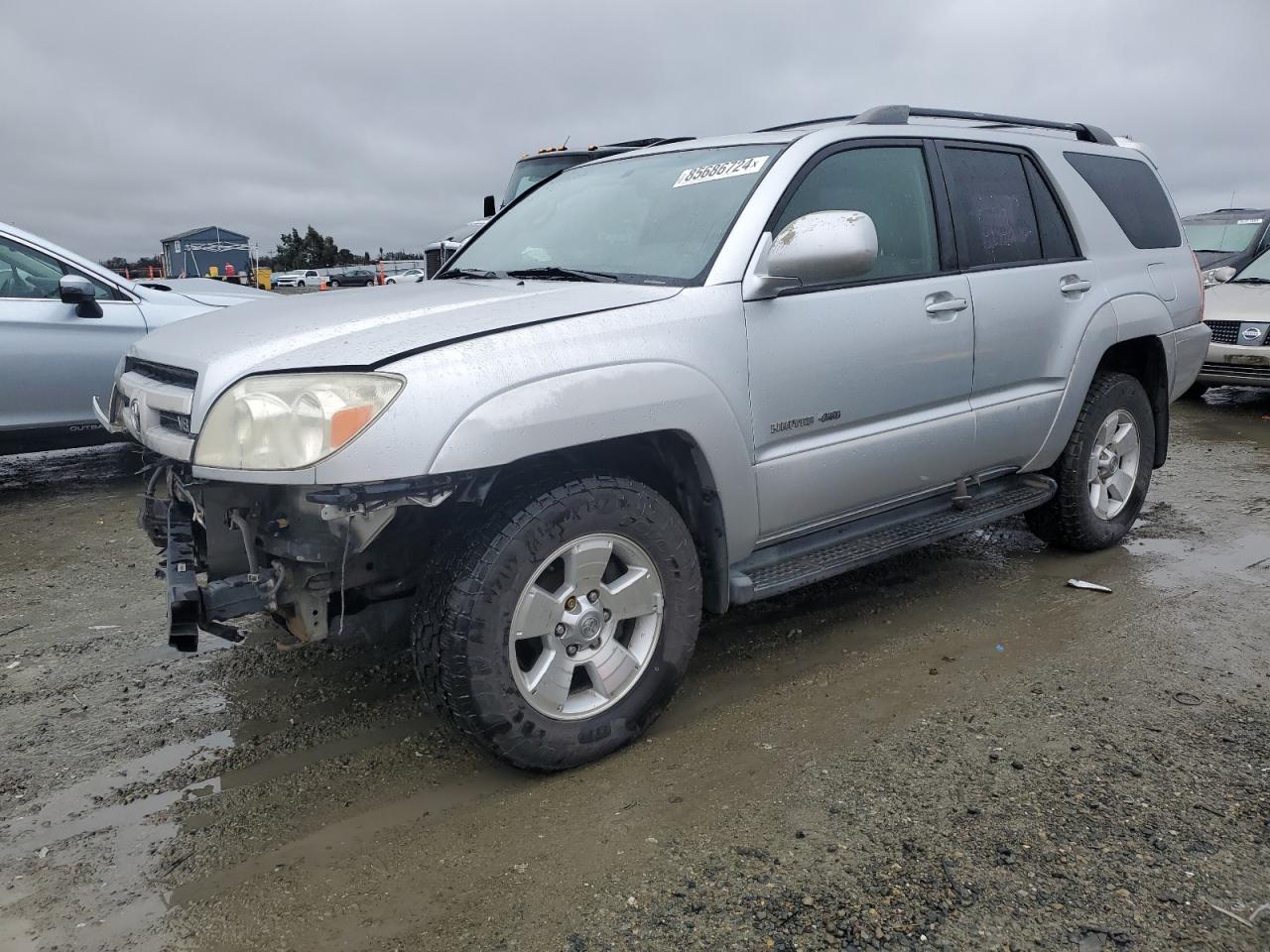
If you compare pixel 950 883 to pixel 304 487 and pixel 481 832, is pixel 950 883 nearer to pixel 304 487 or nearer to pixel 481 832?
pixel 481 832

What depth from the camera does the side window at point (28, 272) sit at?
5.66 metres

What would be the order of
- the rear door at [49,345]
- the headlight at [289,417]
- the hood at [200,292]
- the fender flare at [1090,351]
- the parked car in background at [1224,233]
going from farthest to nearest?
the parked car in background at [1224,233] < the hood at [200,292] < the rear door at [49,345] < the fender flare at [1090,351] < the headlight at [289,417]

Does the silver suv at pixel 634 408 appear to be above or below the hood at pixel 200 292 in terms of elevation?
below

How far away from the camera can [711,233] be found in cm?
307

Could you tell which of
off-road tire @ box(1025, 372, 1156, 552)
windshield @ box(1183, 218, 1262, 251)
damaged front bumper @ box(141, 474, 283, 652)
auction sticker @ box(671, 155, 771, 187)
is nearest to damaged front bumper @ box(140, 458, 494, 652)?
damaged front bumper @ box(141, 474, 283, 652)

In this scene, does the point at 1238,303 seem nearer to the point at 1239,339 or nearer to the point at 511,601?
the point at 1239,339

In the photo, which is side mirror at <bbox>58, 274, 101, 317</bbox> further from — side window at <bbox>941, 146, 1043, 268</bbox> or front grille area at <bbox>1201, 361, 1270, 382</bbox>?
front grille area at <bbox>1201, 361, 1270, 382</bbox>

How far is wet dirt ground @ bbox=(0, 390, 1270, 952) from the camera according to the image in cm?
212

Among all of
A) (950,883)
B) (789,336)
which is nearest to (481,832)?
(950,883)

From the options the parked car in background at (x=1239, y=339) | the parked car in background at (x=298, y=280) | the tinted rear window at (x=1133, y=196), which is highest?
the parked car in background at (x=298, y=280)

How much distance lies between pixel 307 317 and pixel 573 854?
163 cm

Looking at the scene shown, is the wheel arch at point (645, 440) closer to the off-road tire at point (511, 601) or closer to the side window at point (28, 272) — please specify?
the off-road tire at point (511, 601)

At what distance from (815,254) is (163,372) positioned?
6.31 ft

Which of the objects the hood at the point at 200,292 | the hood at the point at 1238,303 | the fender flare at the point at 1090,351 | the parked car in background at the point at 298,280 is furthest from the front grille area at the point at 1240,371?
the parked car in background at the point at 298,280
